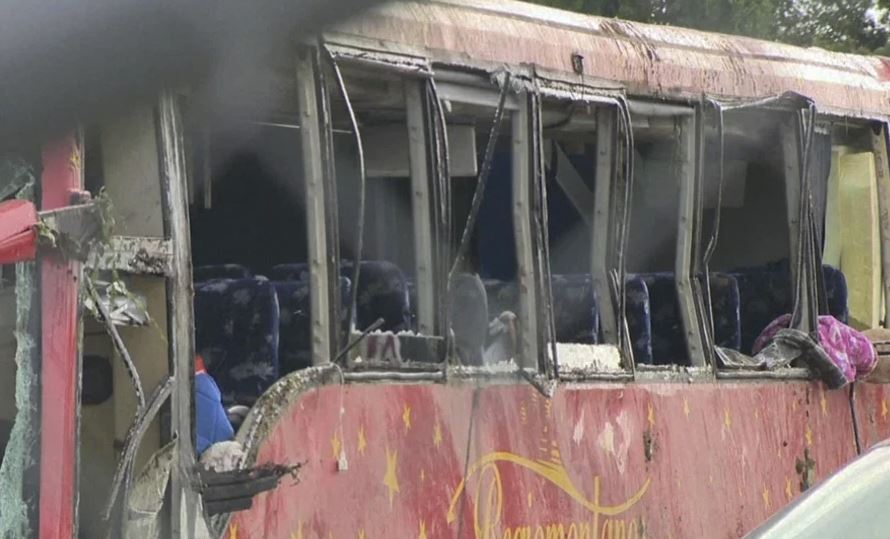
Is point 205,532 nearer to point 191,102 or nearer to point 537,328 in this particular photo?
point 191,102

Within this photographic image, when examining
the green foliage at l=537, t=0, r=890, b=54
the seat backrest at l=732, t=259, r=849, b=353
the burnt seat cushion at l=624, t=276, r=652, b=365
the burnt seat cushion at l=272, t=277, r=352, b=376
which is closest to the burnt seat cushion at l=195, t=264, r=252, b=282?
the burnt seat cushion at l=272, t=277, r=352, b=376

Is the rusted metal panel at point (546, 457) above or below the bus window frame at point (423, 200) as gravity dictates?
below

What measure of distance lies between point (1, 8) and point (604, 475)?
408 cm

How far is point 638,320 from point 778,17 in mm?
16243

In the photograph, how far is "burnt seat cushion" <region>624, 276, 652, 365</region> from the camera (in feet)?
24.8

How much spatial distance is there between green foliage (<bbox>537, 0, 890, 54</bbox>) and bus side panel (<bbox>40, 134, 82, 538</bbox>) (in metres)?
14.7

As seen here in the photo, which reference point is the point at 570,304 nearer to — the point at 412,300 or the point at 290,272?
the point at 412,300

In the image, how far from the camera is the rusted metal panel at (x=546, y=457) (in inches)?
222

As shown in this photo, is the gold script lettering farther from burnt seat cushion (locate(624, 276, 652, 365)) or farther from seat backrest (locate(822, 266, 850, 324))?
seat backrest (locate(822, 266, 850, 324))

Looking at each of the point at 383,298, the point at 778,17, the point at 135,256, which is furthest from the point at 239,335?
the point at 778,17

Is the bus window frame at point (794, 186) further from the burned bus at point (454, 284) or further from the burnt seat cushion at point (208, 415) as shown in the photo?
the burnt seat cushion at point (208, 415)

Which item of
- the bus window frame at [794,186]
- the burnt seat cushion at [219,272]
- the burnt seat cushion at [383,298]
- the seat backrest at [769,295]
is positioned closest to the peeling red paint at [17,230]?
the burnt seat cushion at [383,298]

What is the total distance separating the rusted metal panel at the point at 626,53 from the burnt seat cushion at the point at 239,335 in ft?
3.08

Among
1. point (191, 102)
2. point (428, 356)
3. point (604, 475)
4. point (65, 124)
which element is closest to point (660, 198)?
point (604, 475)
